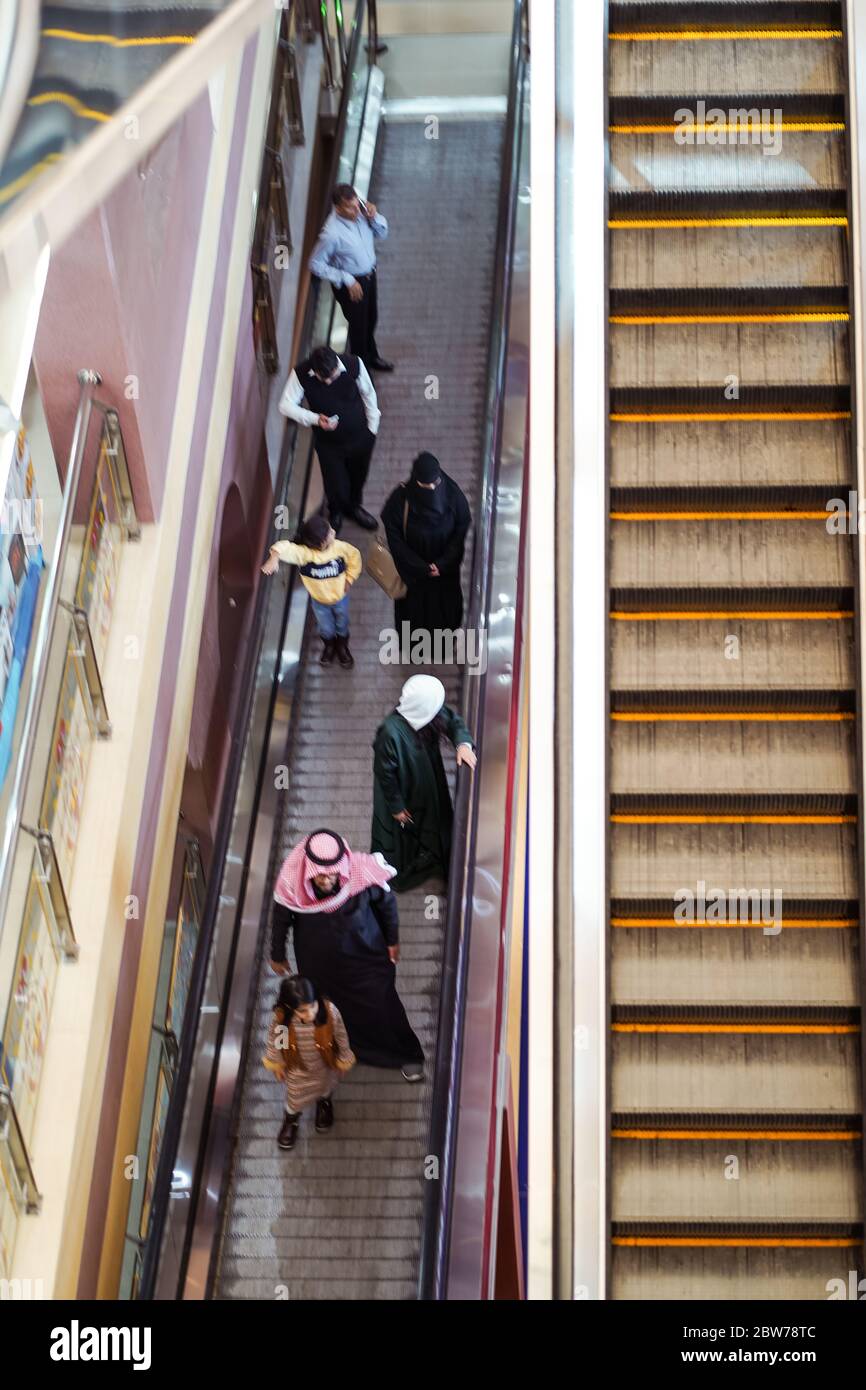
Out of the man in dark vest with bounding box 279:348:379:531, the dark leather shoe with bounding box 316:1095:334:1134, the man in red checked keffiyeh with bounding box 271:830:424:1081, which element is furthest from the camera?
the man in dark vest with bounding box 279:348:379:531

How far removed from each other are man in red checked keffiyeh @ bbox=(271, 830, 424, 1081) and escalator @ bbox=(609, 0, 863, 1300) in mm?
1810

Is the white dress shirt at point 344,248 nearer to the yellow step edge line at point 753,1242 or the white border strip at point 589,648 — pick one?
the white border strip at point 589,648

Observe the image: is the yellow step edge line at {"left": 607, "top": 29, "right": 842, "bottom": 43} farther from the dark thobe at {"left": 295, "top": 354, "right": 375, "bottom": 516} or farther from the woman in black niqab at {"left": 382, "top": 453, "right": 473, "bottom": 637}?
the woman in black niqab at {"left": 382, "top": 453, "right": 473, "bottom": 637}

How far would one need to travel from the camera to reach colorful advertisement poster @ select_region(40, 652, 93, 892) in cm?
687

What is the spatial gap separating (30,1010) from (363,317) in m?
4.41

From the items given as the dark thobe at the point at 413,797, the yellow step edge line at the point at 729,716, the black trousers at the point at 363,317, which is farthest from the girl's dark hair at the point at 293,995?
the black trousers at the point at 363,317

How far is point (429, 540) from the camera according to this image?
7.55 m

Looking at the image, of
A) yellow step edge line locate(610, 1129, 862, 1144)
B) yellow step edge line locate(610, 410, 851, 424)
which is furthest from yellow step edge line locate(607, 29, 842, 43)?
yellow step edge line locate(610, 1129, 862, 1144)

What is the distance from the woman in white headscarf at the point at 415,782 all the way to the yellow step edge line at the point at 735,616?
1.56 m

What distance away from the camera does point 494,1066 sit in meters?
7.40

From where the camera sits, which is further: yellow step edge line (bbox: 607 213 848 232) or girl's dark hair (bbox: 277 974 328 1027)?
yellow step edge line (bbox: 607 213 848 232)
